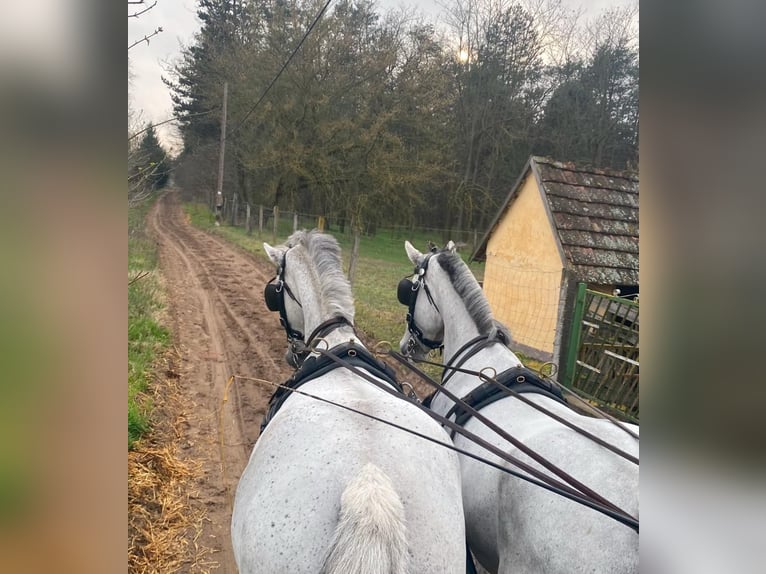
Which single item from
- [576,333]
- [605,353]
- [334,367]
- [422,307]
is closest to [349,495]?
[334,367]

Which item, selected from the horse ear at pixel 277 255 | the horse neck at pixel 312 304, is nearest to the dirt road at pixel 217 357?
the horse neck at pixel 312 304

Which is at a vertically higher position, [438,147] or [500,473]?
[438,147]

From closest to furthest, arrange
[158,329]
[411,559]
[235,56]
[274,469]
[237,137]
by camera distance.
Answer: [411,559] < [274,469] < [158,329] < [235,56] < [237,137]

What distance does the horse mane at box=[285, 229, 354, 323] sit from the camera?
8.33 feet

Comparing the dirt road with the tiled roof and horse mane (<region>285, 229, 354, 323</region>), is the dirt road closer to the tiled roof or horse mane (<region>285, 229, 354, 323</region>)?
horse mane (<region>285, 229, 354, 323</region>)

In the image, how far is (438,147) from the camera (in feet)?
45.6

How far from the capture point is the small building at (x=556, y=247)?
5.74 metres

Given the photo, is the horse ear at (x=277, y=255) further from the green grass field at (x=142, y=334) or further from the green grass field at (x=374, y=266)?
the green grass field at (x=374, y=266)

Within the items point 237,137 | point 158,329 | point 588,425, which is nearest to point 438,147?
point 237,137

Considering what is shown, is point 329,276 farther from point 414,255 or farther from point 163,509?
point 163,509

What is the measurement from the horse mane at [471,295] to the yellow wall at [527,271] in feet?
11.7

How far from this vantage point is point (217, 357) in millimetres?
6434
